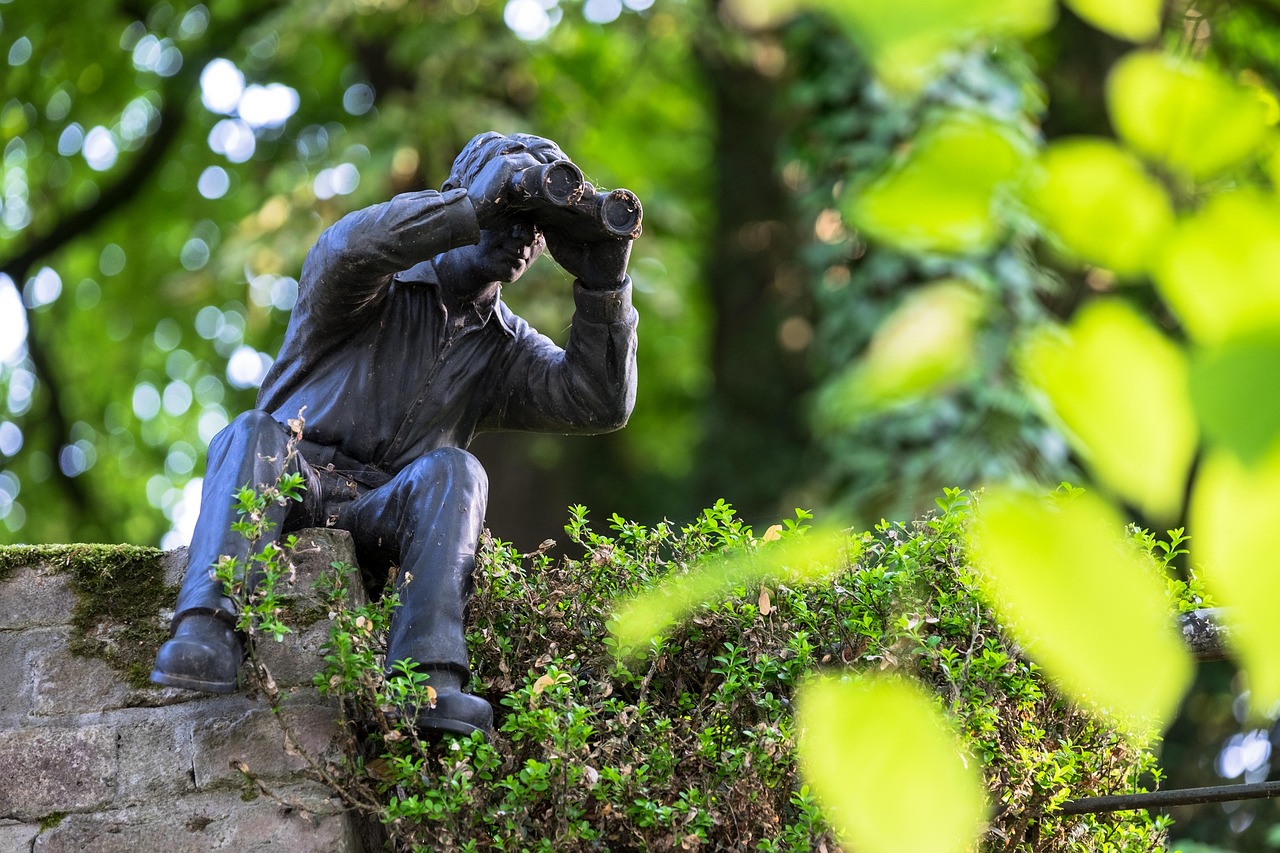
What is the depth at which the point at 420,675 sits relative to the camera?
8.88 feet

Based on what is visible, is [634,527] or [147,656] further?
[634,527]

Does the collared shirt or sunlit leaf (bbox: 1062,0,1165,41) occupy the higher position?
sunlit leaf (bbox: 1062,0,1165,41)

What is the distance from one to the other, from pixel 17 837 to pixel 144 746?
0.96ft

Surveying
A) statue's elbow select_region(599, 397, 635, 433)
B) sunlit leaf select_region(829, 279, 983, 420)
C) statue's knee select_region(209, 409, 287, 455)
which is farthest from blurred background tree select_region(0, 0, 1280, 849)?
sunlit leaf select_region(829, 279, 983, 420)

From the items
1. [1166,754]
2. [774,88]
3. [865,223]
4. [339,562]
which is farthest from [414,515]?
[774,88]

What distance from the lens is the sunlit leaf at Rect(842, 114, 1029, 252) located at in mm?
903

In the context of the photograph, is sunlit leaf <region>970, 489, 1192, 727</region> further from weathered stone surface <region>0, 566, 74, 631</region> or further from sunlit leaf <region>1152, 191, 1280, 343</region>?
weathered stone surface <region>0, 566, 74, 631</region>

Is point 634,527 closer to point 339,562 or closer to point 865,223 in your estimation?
point 339,562

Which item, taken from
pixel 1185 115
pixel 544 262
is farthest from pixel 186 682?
pixel 544 262

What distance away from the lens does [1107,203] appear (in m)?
0.91

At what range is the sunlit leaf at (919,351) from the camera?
3.13 feet

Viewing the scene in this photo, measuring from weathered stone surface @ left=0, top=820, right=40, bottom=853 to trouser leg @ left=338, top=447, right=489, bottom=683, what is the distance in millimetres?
786

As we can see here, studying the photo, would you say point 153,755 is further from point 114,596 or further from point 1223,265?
point 1223,265

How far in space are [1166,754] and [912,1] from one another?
634 cm
